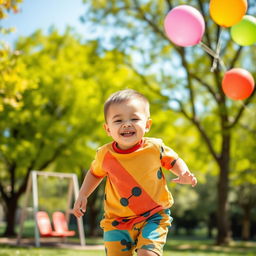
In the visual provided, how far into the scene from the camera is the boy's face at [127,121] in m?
2.75

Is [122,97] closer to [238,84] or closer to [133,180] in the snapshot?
[133,180]

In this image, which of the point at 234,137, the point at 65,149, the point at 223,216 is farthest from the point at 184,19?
the point at 234,137

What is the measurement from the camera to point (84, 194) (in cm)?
295

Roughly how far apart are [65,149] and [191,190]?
20.9 m

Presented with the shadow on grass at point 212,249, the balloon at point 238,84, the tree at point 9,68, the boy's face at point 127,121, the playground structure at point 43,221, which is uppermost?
the tree at point 9,68

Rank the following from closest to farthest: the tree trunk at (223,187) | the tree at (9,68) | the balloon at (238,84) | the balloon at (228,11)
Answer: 1. the balloon at (228,11)
2. the balloon at (238,84)
3. the tree at (9,68)
4. the tree trunk at (223,187)

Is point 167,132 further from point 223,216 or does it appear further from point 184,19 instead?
point 184,19

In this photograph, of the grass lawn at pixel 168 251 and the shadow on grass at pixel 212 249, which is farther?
the shadow on grass at pixel 212 249

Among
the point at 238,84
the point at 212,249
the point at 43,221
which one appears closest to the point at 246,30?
the point at 238,84

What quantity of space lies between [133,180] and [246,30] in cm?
374

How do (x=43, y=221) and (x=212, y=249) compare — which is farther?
(x=212, y=249)

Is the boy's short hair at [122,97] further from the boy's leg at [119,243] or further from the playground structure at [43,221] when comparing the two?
the playground structure at [43,221]

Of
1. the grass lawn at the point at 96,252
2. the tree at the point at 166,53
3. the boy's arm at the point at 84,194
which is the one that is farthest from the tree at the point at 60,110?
the boy's arm at the point at 84,194

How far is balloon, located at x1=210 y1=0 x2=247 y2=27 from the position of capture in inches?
220
